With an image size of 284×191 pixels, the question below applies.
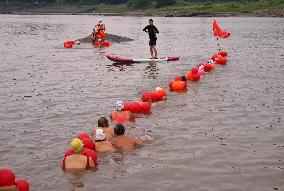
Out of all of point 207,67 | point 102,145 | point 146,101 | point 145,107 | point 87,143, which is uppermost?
point 207,67

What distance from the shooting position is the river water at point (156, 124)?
10836 mm

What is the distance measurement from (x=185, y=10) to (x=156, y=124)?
95.4 meters

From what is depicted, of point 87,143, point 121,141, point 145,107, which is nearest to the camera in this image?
point 87,143

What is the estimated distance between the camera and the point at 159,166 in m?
11.4

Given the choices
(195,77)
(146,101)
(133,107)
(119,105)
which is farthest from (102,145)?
(195,77)

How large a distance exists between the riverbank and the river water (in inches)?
2449

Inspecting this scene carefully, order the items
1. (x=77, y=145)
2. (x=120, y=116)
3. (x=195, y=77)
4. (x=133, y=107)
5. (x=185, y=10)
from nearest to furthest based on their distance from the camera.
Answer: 1. (x=77, y=145)
2. (x=120, y=116)
3. (x=133, y=107)
4. (x=195, y=77)
5. (x=185, y=10)

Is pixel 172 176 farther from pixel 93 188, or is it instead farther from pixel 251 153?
pixel 251 153

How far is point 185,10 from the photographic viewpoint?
10738 cm

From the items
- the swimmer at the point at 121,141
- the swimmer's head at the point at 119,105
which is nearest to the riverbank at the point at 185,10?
the swimmer's head at the point at 119,105

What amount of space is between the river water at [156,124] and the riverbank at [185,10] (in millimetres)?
62217

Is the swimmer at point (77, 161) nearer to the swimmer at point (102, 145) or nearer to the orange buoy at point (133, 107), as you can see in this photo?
the swimmer at point (102, 145)

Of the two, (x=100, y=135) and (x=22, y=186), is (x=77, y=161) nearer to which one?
(x=100, y=135)

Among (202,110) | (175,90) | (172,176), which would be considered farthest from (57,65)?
(172,176)
